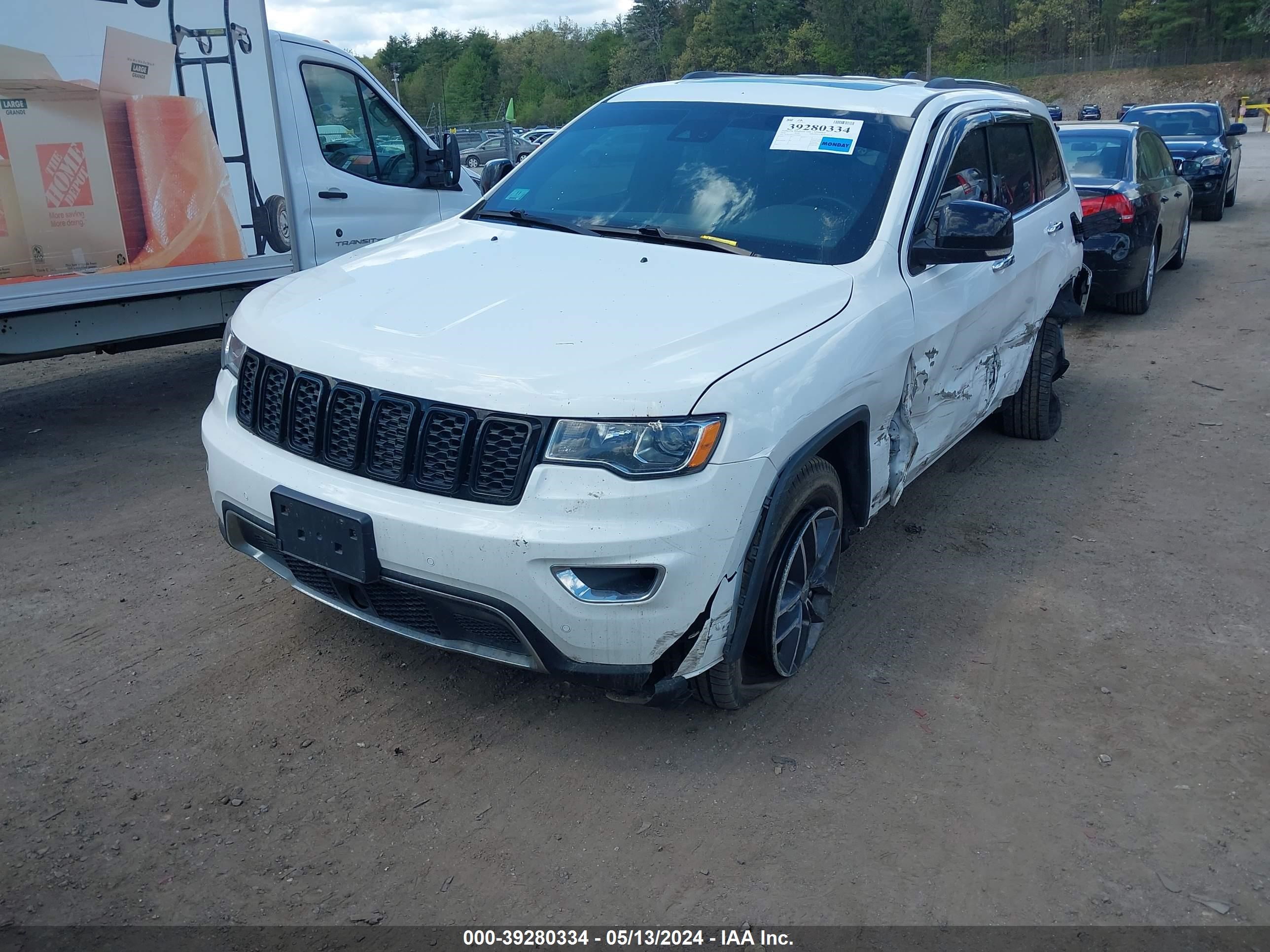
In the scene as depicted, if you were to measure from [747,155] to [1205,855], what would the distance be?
2843 millimetres

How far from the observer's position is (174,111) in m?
5.81

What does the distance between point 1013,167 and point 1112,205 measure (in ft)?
13.6

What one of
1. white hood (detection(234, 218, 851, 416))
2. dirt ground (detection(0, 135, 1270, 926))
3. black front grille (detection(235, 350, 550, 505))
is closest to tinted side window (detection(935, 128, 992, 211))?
white hood (detection(234, 218, 851, 416))

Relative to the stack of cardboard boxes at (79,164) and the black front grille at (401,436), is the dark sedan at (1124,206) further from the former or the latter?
the black front grille at (401,436)

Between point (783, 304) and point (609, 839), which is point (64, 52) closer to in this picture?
point (783, 304)

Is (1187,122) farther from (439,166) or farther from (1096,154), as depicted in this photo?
(439,166)

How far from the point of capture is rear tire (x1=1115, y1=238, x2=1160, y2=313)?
916 cm

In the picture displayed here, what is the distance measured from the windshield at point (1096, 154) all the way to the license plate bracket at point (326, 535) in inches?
321

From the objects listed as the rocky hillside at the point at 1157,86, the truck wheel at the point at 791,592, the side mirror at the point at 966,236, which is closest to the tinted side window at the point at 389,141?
the side mirror at the point at 966,236

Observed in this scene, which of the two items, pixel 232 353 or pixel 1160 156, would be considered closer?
pixel 232 353

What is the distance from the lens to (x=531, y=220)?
4.23 m

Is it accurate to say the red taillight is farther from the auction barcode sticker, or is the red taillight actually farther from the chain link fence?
the chain link fence

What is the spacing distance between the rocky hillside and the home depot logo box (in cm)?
6531

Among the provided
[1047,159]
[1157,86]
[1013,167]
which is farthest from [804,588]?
[1157,86]
